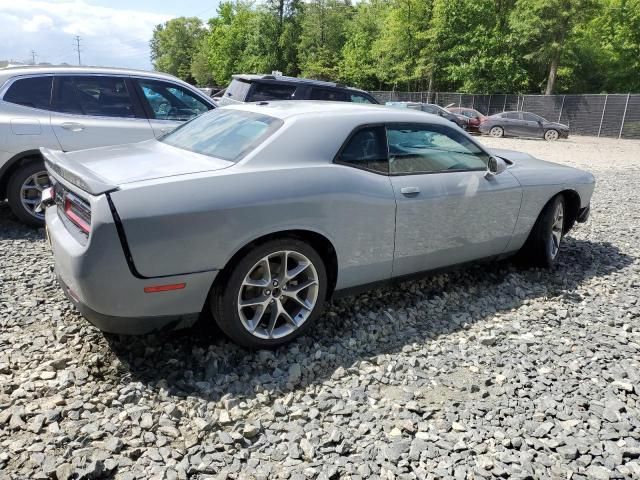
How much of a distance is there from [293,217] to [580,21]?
36.0 metres

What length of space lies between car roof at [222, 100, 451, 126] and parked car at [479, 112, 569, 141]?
22.2 meters

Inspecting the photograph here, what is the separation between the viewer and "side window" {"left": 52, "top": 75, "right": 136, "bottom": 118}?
5.50 metres

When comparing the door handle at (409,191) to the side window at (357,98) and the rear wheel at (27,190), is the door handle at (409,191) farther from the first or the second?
the side window at (357,98)

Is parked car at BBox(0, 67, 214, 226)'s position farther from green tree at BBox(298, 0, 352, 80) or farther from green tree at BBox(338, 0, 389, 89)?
green tree at BBox(298, 0, 352, 80)

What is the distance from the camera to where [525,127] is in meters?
23.9

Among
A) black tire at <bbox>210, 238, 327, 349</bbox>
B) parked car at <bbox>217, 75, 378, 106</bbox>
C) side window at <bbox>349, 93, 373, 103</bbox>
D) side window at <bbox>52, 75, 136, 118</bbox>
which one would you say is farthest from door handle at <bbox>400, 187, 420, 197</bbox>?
side window at <bbox>349, 93, 373, 103</bbox>

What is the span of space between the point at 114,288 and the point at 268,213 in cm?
92

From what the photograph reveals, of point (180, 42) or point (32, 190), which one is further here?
point (180, 42)

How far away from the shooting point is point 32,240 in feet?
16.4

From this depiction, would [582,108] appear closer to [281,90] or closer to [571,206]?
[281,90]

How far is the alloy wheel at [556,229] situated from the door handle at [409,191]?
1870 millimetres

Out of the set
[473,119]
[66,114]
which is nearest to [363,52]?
[473,119]

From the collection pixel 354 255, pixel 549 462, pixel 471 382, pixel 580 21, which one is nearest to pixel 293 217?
pixel 354 255

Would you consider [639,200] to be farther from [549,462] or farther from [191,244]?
[191,244]
